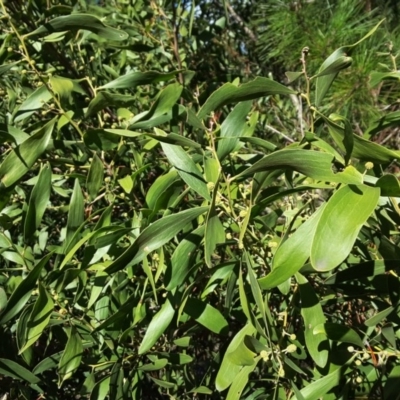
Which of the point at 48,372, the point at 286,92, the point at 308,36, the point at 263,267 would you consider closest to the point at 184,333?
the point at 263,267

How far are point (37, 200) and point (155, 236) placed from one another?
28cm

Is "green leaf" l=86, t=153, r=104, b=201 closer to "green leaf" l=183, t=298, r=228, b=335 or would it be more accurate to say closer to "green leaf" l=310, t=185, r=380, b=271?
"green leaf" l=183, t=298, r=228, b=335

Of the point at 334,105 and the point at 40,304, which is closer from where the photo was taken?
the point at 40,304

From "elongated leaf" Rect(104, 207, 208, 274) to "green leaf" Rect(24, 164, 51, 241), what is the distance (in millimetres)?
250

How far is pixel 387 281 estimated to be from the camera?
0.71 meters

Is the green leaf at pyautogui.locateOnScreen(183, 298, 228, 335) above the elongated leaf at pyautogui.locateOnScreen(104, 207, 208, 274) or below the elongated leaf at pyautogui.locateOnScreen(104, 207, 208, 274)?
below

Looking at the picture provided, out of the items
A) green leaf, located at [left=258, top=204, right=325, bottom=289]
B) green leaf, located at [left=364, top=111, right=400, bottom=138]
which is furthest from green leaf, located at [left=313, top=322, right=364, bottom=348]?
green leaf, located at [left=364, top=111, right=400, bottom=138]

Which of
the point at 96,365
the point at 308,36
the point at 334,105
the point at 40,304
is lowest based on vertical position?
→ the point at 334,105

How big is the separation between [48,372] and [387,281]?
0.87m

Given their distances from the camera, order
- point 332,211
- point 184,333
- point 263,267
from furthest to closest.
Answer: point 184,333
point 263,267
point 332,211

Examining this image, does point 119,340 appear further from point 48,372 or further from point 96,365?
point 48,372

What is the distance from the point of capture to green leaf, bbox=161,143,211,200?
716mm

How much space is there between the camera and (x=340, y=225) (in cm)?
50

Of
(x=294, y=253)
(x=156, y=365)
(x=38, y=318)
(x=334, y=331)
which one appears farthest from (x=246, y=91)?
(x=156, y=365)
